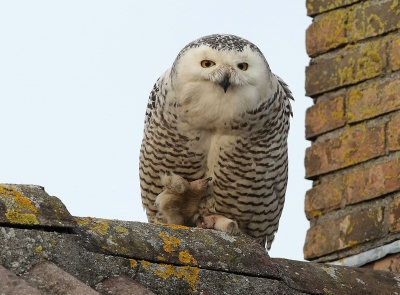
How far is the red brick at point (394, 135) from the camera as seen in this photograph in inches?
156

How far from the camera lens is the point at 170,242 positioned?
2932 millimetres

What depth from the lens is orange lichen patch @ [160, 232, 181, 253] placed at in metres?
2.89

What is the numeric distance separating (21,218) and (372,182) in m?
1.87

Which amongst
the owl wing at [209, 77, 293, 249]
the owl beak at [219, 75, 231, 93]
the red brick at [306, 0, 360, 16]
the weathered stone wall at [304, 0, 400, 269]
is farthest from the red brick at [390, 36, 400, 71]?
the owl beak at [219, 75, 231, 93]

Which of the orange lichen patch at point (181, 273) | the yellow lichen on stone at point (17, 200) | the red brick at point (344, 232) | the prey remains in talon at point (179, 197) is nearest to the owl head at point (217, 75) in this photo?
the prey remains in talon at point (179, 197)

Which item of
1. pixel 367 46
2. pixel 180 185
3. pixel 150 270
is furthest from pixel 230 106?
pixel 150 270

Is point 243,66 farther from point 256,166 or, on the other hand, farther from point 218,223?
point 218,223

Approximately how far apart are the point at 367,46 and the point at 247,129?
0.64m

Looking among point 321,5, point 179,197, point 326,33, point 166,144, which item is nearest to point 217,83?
point 166,144

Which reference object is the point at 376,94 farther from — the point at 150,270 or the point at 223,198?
the point at 150,270

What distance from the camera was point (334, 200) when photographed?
4.16 meters

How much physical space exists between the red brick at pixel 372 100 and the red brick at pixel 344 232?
0.41m

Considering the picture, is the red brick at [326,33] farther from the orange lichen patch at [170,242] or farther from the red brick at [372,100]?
the orange lichen patch at [170,242]

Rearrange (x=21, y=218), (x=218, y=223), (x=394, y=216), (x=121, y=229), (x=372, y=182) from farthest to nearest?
(x=218, y=223), (x=372, y=182), (x=394, y=216), (x=121, y=229), (x=21, y=218)
